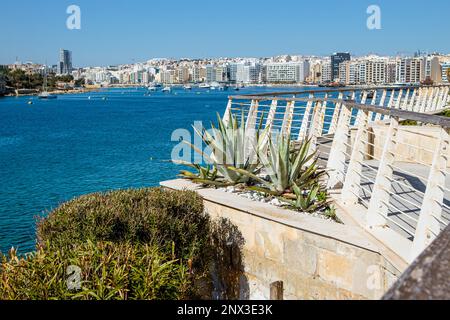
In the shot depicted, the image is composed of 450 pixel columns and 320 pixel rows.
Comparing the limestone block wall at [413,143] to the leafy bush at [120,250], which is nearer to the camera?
the leafy bush at [120,250]

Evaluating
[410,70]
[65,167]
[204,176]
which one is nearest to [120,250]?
[204,176]

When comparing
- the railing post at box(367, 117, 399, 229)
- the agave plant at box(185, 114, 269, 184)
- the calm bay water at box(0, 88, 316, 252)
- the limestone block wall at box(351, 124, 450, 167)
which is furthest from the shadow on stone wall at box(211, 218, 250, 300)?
the limestone block wall at box(351, 124, 450, 167)

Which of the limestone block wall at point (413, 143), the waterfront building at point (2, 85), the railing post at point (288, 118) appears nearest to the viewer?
the railing post at point (288, 118)

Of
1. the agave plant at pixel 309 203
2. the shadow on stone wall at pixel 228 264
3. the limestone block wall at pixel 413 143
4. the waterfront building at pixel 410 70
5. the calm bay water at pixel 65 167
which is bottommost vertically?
the calm bay water at pixel 65 167

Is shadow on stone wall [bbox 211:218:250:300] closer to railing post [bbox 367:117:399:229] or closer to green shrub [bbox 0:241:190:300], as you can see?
railing post [bbox 367:117:399:229]

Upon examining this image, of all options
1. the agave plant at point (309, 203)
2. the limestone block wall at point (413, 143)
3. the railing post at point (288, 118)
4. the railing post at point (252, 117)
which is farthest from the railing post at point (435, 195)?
the limestone block wall at point (413, 143)

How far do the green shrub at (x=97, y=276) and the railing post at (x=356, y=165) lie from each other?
91.1 inches

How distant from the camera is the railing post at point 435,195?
135 inches

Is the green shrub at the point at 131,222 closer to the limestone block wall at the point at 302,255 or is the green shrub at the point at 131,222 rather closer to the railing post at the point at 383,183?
the limestone block wall at the point at 302,255

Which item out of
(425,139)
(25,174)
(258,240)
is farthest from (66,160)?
(258,240)

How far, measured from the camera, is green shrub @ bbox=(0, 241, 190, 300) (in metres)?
3.20

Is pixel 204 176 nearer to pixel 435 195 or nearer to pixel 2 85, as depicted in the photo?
pixel 435 195
